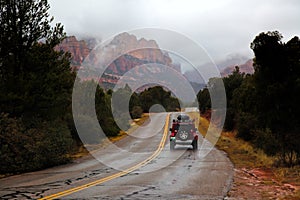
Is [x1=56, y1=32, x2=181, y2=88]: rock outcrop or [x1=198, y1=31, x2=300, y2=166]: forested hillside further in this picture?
[x1=56, y1=32, x2=181, y2=88]: rock outcrop

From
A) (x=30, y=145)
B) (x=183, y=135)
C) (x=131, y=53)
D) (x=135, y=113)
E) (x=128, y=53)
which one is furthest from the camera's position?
(x=135, y=113)

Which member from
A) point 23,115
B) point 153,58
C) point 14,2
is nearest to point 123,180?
point 23,115

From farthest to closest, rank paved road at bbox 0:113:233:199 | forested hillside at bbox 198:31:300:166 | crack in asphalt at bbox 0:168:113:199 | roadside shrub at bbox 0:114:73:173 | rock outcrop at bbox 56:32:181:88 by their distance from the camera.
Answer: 1. rock outcrop at bbox 56:32:181:88
2. roadside shrub at bbox 0:114:73:173
3. forested hillside at bbox 198:31:300:166
4. paved road at bbox 0:113:233:199
5. crack in asphalt at bbox 0:168:113:199

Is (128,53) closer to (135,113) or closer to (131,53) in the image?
(131,53)

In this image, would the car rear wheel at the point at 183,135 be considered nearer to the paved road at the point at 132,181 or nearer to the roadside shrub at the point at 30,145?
the paved road at the point at 132,181

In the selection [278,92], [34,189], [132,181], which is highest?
[278,92]

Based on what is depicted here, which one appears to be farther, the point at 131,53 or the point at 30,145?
the point at 131,53

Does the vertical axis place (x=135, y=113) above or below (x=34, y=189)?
above

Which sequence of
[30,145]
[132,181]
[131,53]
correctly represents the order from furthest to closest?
1. [131,53]
2. [30,145]
3. [132,181]

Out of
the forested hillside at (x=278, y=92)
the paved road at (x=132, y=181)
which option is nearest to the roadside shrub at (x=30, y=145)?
the paved road at (x=132, y=181)

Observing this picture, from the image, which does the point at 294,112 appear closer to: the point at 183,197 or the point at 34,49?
the point at 183,197

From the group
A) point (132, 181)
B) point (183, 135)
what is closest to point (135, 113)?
point (183, 135)

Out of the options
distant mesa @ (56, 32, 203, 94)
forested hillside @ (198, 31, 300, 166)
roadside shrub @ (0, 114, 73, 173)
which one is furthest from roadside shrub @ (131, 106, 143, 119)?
forested hillside @ (198, 31, 300, 166)

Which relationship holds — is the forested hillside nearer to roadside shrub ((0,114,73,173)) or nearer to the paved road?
the paved road
